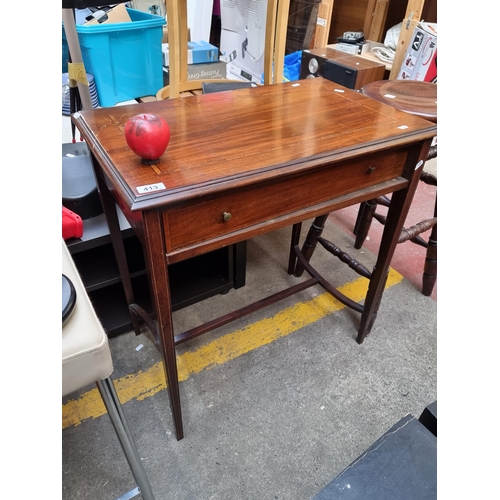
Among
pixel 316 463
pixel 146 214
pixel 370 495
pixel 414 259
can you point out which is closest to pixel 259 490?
pixel 316 463

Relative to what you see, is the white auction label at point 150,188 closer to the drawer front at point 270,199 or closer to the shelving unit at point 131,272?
the drawer front at point 270,199

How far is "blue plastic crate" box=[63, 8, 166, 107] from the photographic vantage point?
245 centimetres

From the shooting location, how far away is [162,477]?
1.13 m

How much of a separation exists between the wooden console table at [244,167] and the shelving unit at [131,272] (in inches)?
5.0

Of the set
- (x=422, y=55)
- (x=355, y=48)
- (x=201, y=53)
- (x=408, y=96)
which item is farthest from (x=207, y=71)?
(x=408, y=96)

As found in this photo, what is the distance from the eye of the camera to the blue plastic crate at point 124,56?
245 centimetres

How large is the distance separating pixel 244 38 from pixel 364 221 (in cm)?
139

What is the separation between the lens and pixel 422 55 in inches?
90.2

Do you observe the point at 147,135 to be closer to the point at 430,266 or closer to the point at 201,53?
the point at 430,266

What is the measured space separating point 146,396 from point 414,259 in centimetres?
149

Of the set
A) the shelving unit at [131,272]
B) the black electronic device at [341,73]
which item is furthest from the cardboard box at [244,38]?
the shelving unit at [131,272]

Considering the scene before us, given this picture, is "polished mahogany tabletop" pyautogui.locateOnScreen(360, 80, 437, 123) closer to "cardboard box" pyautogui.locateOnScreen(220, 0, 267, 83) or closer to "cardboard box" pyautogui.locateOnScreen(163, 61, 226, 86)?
"cardboard box" pyautogui.locateOnScreen(220, 0, 267, 83)

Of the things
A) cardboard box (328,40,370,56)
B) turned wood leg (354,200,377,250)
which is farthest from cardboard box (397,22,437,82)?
turned wood leg (354,200,377,250)
